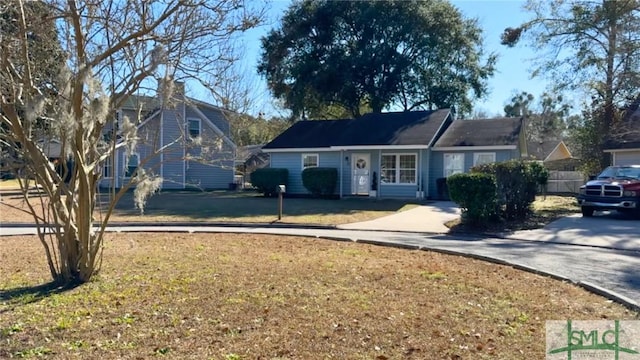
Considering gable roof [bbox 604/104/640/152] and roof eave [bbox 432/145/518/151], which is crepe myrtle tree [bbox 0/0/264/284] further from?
gable roof [bbox 604/104/640/152]

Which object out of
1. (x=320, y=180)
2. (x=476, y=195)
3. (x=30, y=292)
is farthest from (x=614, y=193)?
(x=30, y=292)

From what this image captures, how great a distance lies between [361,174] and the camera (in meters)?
26.2

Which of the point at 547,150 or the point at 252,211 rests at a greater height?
the point at 547,150

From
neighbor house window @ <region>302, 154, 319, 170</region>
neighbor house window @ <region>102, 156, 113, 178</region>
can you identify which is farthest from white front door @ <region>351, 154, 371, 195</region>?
neighbor house window @ <region>102, 156, 113, 178</region>

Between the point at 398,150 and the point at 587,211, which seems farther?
the point at 398,150

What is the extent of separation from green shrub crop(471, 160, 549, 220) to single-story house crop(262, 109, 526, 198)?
820 centimetres

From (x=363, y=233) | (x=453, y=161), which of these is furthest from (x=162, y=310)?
(x=453, y=161)

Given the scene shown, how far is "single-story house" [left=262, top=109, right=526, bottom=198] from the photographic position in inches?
959

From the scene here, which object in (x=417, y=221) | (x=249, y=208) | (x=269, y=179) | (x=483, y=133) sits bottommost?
(x=417, y=221)

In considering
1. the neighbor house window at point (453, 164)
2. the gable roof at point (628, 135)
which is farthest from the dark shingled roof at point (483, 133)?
the gable roof at point (628, 135)

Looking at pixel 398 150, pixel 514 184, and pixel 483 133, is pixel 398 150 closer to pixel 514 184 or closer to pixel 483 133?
pixel 483 133

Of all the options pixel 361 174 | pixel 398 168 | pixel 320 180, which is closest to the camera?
pixel 398 168

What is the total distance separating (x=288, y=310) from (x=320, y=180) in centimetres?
2034

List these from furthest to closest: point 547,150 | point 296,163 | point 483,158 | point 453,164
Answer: point 547,150 → point 296,163 → point 453,164 → point 483,158
